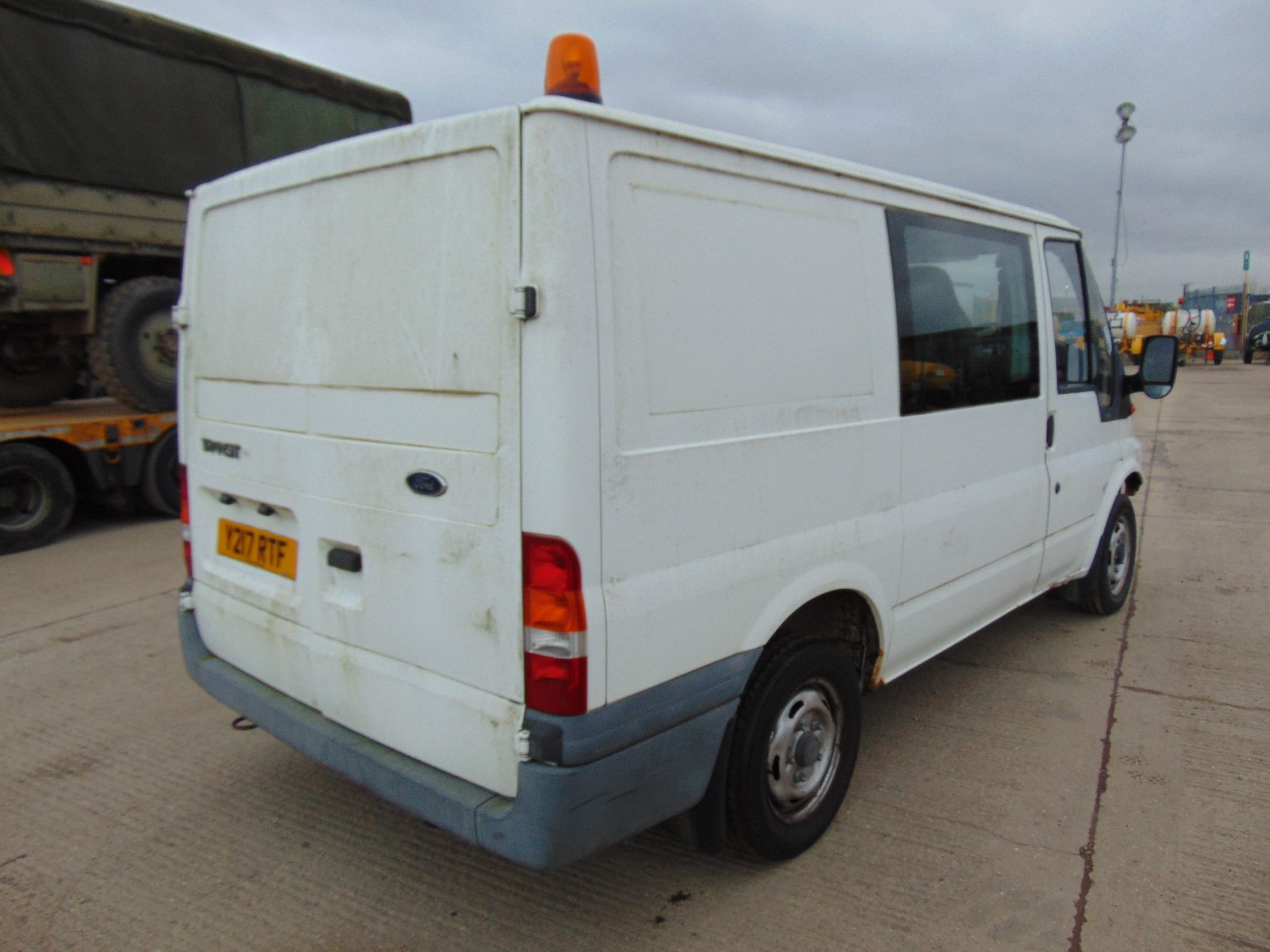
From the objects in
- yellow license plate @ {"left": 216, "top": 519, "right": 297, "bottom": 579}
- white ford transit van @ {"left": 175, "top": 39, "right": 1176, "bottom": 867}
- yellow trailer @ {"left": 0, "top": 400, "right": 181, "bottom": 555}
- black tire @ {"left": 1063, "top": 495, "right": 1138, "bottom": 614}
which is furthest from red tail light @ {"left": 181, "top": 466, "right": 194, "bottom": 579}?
black tire @ {"left": 1063, "top": 495, "right": 1138, "bottom": 614}

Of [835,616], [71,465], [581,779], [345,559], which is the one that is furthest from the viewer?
[71,465]

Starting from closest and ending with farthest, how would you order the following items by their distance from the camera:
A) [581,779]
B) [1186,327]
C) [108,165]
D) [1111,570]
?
[581,779] → [1111,570] → [108,165] → [1186,327]

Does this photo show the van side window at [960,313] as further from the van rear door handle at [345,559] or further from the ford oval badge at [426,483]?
the van rear door handle at [345,559]

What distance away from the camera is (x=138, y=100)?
7352 millimetres

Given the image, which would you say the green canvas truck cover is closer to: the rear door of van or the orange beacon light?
the rear door of van

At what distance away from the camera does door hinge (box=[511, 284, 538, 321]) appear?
1976mm

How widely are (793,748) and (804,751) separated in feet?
0.21

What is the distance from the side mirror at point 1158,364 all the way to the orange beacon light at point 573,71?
11.6 feet

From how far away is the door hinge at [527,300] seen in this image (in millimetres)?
1976

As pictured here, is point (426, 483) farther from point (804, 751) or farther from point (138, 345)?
point (138, 345)

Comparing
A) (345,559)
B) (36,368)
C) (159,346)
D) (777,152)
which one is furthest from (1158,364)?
(36,368)

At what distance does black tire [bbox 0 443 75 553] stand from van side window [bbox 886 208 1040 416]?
20.5ft

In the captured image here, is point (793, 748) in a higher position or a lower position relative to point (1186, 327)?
lower

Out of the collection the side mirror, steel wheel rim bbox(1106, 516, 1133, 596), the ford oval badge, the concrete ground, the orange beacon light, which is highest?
the orange beacon light
